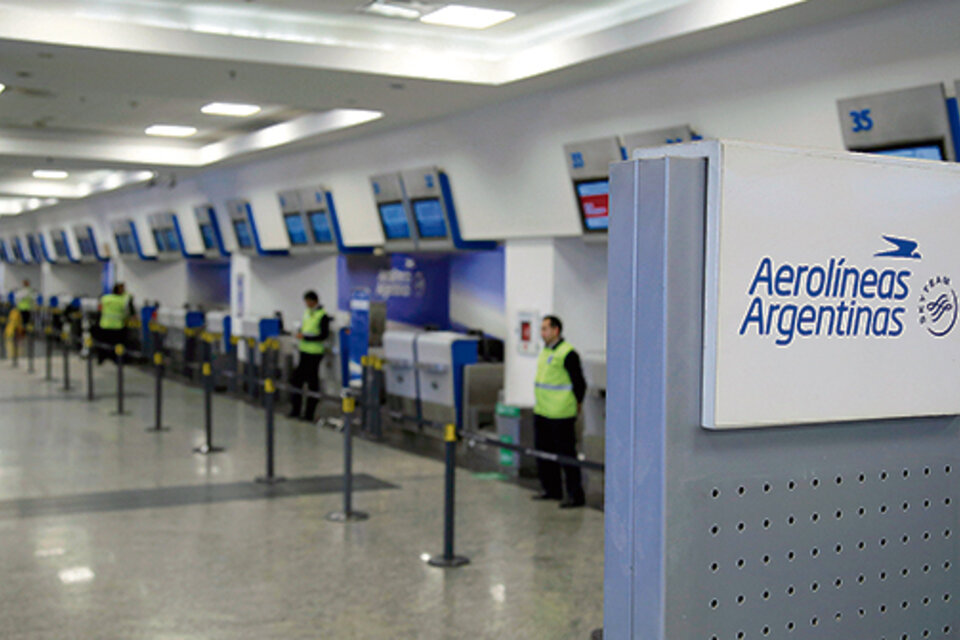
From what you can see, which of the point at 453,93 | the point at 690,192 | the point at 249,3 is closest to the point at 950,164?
the point at 690,192

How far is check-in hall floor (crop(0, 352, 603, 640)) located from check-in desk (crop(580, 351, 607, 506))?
76 cm

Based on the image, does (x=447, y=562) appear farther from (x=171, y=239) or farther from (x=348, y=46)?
(x=171, y=239)

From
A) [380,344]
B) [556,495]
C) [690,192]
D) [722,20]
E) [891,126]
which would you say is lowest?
[556,495]

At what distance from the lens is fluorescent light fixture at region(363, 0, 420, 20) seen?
7652 mm

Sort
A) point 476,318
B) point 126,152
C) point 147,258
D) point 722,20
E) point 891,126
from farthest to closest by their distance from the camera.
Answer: point 147,258
point 126,152
point 476,318
point 722,20
point 891,126

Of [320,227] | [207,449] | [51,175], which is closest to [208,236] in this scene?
[51,175]

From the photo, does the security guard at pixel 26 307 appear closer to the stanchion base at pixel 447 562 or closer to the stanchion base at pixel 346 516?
the stanchion base at pixel 346 516

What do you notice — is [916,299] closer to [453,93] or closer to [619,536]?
[619,536]

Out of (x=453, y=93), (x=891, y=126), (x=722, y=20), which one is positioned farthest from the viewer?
(x=453, y=93)

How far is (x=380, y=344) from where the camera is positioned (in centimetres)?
1369

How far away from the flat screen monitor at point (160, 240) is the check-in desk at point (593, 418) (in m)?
13.7

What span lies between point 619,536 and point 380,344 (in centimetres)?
1209

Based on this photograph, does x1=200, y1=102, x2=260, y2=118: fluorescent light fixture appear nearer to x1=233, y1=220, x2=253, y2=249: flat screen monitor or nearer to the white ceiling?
the white ceiling

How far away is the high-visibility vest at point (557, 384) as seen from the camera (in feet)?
28.4
